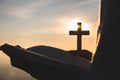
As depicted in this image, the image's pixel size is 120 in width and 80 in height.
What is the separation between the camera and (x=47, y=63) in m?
5.93

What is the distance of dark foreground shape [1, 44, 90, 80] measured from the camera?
5.88 m

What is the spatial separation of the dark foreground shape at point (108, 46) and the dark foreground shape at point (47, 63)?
23cm

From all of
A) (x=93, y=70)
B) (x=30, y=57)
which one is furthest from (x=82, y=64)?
(x=30, y=57)

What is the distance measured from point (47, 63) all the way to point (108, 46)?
96 cm

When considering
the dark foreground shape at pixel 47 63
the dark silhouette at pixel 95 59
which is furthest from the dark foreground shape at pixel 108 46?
the dark foreground shape at pixel 47 63

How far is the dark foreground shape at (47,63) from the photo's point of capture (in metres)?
5.88

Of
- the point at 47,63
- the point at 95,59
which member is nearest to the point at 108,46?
the point at 95,59

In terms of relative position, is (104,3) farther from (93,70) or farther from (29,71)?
(29,71)

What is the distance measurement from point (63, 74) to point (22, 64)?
717mm

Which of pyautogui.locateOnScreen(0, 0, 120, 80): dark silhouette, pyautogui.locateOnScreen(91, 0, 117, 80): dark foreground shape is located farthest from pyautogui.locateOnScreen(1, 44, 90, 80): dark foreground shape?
pyautogui.locateOnScreen(91, 0, 117, 80): dark foreground shape

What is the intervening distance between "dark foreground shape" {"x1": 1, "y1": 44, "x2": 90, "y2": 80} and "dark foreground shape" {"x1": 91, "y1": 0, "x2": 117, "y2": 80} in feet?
0.76

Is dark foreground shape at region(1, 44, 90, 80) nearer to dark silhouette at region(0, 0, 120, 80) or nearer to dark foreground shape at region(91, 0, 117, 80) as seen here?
dark silhouette at region(0, 0, 120, 80)

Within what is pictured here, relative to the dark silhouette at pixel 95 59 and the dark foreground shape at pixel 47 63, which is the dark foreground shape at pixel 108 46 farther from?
the dark foreground shape at pixel 47 63

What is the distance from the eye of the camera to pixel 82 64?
614cm
